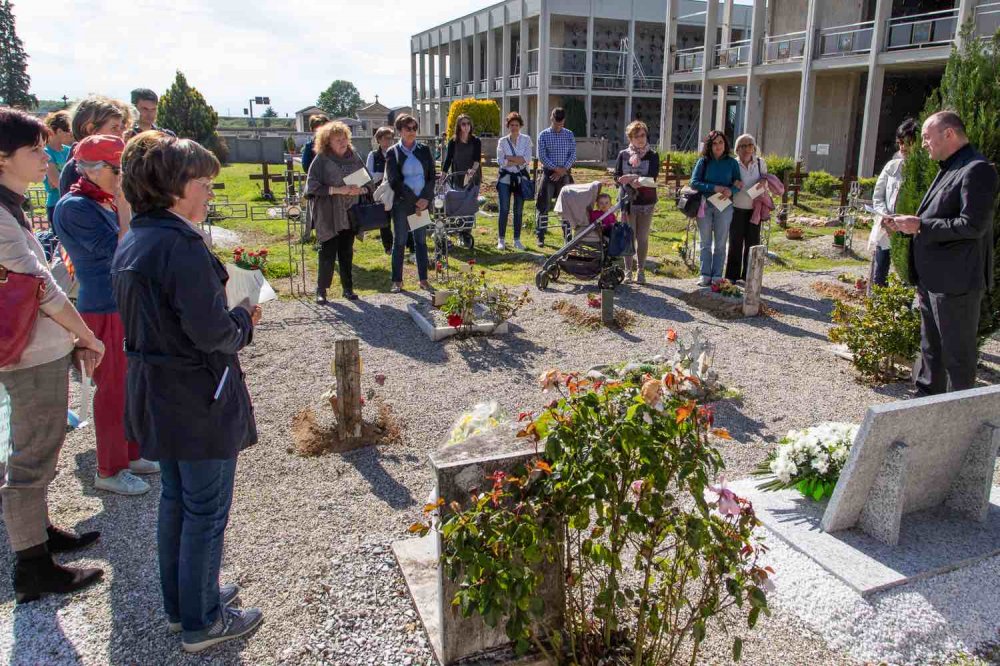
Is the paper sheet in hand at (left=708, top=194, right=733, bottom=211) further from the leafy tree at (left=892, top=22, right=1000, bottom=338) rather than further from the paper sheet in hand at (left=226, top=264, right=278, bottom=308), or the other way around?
the paper sheet in hand at (left=226, top=264, right=278, bottom=308)

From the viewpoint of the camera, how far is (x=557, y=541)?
2.56 m

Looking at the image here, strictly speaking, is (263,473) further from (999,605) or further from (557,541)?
(999,605)

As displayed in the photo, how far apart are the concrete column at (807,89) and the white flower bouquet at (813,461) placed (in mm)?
20387

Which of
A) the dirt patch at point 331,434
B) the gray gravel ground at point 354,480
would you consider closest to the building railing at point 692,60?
the gray gravel ground at point 354,480

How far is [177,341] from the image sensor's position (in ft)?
8.63

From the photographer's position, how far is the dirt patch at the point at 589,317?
798 centimetres

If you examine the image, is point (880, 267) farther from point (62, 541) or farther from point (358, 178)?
point (62, 541)

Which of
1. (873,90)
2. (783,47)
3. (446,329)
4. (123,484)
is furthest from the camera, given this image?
(783,47)

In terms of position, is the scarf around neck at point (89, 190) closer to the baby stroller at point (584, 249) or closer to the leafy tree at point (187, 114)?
the baby stroller at point (584, 249)

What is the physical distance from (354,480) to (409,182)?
5071 millimetres

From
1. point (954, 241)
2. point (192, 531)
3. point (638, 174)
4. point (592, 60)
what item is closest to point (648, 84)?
point (592, 60)

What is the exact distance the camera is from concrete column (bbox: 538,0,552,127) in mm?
32969

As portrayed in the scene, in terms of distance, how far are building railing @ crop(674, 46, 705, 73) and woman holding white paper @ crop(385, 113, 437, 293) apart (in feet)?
68.0

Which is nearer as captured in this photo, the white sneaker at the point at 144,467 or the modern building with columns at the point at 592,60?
the white sneaker at the point at 144,467
